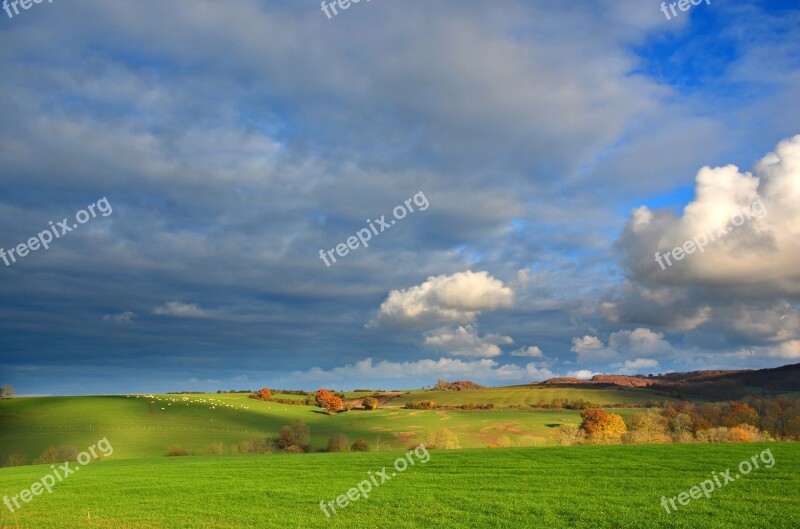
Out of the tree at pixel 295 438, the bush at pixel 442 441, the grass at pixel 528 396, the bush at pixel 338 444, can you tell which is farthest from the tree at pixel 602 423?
the tree at pixel 295 438

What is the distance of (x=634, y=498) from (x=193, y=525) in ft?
46.0

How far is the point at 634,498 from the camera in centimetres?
1809

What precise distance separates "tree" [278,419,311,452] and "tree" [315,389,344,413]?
33031 millimetres

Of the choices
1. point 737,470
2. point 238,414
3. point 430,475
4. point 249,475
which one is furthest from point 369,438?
point 737,470

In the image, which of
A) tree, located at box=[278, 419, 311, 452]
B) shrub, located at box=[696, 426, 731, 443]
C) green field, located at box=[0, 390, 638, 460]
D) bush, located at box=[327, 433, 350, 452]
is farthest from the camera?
green field, located at box=[0, 390, 638, 460]

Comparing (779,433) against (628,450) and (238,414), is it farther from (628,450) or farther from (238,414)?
(238,414)

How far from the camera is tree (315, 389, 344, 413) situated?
109m

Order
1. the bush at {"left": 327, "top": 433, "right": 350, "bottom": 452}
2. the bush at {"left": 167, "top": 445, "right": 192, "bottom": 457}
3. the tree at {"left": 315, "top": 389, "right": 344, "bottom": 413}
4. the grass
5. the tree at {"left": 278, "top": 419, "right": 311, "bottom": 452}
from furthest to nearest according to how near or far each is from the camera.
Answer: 1. the tree at {"left": 315, "top": 389, "right": 344, "bottom": 413}
2. the grass
3. the tree at {"left": 278, "top": 419, "right": 311, "bottom": 452}
4. the bush at {"left": 327, "top": 433, "right": 350, "bottom": 452}
5. the bush at {"left": 167, "top": 445, "right": 192, "bottom": 457}

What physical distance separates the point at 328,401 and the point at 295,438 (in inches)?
1737

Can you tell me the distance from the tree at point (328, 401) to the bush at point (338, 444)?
4002 centimetres

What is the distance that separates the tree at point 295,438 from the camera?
67.8 meters

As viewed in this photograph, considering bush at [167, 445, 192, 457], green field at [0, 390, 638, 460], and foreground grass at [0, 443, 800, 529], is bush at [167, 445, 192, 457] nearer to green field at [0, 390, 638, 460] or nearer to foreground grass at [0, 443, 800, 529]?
green field at [0, 390, 638, 460]

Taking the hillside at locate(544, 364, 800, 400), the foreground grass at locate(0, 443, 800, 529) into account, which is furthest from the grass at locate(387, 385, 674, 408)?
the foreground grass at locate(0, 443, 800, 529)

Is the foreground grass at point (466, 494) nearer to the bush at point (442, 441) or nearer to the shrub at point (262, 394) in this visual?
Result: the bush at point (442, 441)
